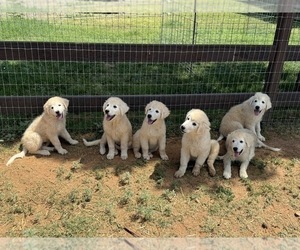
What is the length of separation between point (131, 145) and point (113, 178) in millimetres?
792

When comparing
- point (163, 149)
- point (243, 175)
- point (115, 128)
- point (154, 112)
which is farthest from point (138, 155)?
point (243, 175)

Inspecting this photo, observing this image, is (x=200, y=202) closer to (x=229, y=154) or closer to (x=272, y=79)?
(x=229, y=154)

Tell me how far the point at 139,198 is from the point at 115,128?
1136mm

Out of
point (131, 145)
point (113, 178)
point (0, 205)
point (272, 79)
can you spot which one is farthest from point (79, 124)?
point (272, 79)

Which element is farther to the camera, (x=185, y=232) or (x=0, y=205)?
(x=0, y=205)

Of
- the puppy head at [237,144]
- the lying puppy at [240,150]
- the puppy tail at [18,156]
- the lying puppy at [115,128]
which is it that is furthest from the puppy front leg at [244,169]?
the puppy tail at [18,156]

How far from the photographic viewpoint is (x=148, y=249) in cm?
350

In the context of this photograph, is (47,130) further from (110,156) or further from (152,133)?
(152,133)

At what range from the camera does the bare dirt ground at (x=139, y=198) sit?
381cm

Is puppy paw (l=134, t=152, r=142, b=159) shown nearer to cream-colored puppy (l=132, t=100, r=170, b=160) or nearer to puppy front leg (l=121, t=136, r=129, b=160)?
cream-colored puppy (l=132, t=100, r=170, b=160)

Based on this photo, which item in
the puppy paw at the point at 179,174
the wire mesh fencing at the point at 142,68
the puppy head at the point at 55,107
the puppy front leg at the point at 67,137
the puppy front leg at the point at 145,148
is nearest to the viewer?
the puppy paw at the point at 179,174

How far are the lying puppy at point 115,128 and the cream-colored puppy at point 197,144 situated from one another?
85 cm

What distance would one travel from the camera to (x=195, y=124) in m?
4.38

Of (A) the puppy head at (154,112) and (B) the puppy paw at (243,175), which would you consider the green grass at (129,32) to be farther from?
(B) the puppy paw at (243,175)
